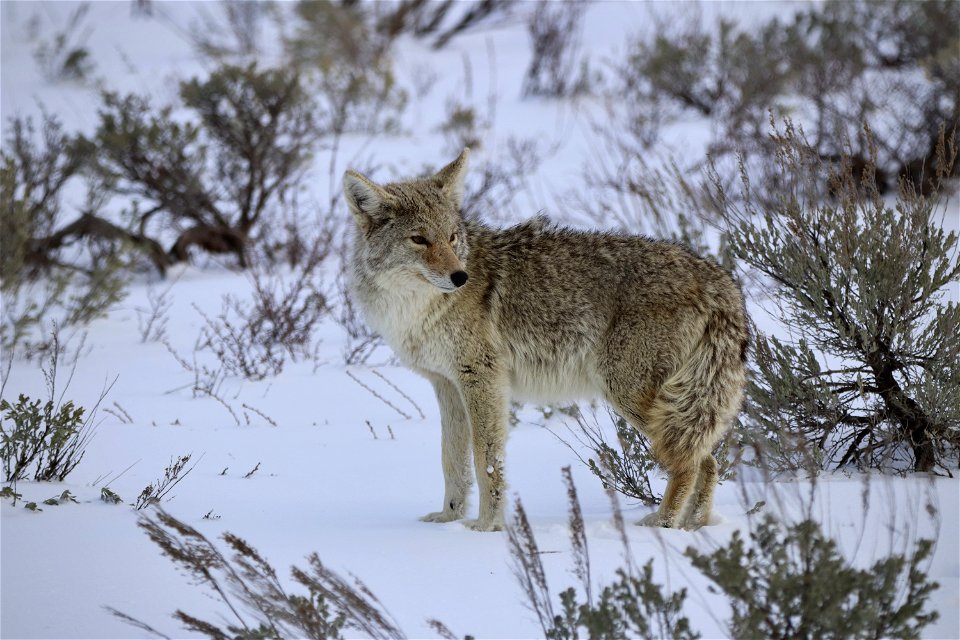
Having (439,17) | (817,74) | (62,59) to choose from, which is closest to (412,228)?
(817,74)

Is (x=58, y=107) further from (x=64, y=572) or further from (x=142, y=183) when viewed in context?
(x=64, y=572)

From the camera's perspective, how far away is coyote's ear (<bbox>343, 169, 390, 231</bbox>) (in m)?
4.77

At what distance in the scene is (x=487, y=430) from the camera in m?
4.63

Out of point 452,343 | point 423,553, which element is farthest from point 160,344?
point 423,553

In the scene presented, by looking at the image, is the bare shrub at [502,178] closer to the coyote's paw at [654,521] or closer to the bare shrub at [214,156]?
the bare shrub at [214,156]

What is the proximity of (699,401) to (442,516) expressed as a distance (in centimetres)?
144

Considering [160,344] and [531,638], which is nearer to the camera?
[531,638]

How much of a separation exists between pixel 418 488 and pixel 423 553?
1.41 m

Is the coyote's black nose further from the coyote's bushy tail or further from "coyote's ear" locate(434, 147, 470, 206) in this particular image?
the coyote's bushy tail

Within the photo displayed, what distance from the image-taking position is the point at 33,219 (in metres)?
10.3

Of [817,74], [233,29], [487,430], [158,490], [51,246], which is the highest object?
[233,29]

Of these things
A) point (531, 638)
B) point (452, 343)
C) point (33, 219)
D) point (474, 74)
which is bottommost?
point (531, 638)

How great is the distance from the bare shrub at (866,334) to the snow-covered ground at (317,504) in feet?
0.96

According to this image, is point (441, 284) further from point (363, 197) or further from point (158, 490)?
point (158, 490)
